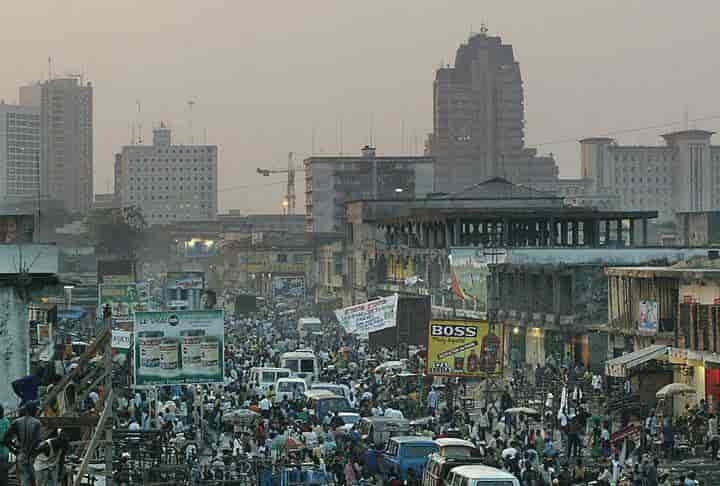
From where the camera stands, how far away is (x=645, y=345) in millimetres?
50750

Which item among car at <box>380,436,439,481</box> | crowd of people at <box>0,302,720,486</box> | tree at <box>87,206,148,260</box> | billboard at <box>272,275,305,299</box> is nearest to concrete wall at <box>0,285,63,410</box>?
crowd of people at <box>0,302,720,486</box>

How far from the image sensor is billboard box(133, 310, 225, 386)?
37.5 meters

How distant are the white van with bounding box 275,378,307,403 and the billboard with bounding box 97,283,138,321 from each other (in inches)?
684

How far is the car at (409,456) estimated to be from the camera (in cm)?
3131

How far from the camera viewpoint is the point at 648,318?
50.6m

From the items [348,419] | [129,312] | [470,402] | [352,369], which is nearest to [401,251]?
[129,312]

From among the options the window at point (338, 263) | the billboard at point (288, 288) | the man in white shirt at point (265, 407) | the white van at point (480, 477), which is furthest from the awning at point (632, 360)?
the window at point (338, 263)

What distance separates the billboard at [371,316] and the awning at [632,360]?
719cm

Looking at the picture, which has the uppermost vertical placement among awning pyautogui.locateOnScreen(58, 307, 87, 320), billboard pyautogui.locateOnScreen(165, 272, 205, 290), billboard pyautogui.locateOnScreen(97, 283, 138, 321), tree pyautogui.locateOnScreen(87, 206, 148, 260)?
tree pyautogui.locateOnScreen(87, 206, 148, 260)

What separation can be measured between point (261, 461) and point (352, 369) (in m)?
24.7

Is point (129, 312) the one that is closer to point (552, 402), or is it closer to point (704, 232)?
point (552, 402)

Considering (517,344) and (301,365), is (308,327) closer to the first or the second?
(517,344)

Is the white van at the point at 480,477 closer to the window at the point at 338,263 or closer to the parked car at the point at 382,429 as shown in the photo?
the parked car at the point at 382,429

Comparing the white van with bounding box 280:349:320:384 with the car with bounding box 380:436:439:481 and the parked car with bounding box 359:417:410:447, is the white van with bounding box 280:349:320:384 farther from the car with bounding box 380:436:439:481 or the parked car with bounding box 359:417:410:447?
the car with bounding box 380:436:439:481
